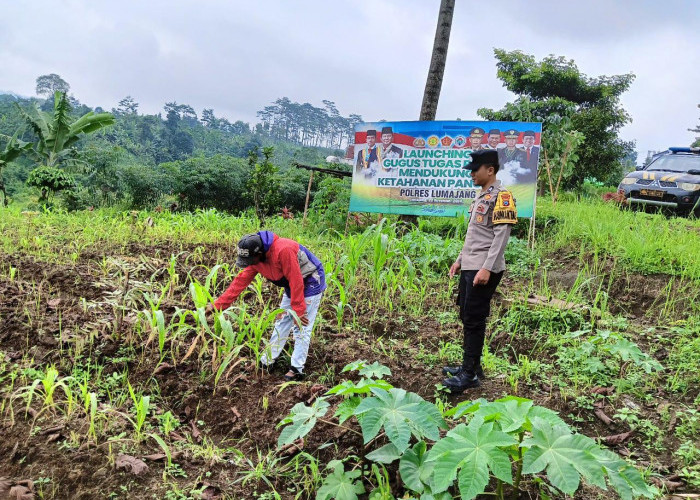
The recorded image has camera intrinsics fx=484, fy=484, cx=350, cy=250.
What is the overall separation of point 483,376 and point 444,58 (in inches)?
220

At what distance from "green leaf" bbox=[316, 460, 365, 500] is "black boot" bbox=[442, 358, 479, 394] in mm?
1146

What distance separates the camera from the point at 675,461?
2.49 metres

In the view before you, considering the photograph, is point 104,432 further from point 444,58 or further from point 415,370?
point 444,58

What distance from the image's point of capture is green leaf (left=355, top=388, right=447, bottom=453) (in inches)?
76.6

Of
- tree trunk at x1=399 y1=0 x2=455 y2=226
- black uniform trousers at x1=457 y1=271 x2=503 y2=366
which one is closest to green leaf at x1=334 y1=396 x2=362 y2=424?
black uniform trousers at x1=457 y1=271 x2=503 y2=366

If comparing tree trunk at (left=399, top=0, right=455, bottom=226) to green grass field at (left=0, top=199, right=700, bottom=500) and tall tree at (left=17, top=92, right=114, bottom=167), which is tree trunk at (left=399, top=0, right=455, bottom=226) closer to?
green grass field at (left=0, top=199, right=700, bottom=500)

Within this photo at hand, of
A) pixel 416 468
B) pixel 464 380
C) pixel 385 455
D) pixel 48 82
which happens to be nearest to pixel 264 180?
pixel 464 380

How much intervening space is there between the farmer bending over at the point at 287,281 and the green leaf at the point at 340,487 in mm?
1132

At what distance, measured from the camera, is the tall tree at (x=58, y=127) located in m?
14.8

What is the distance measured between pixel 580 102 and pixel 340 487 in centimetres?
1937

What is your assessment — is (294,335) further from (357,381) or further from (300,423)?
(300,423)

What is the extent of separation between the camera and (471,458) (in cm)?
174

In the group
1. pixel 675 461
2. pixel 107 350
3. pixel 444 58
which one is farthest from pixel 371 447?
pixel 444 58

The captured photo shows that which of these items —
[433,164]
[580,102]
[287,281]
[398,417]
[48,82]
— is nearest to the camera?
[398,417]
